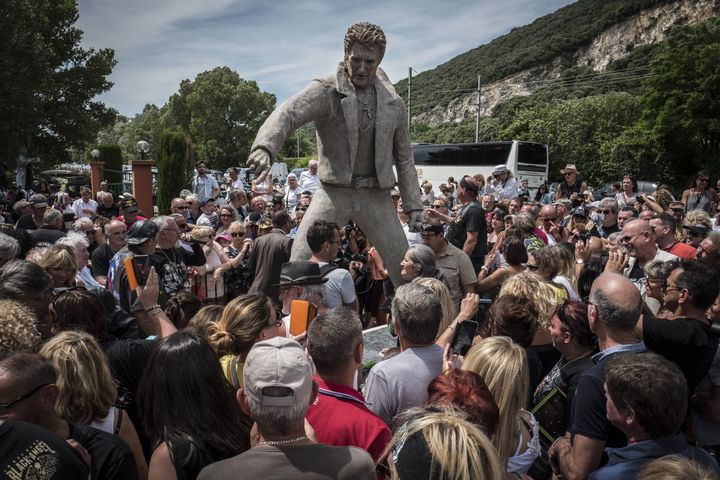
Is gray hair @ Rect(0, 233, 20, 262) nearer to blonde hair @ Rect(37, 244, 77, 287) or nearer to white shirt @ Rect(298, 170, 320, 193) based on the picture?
blonde hair @ Rect(37, 244, 77, 287)

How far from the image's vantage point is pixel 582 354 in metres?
3.03

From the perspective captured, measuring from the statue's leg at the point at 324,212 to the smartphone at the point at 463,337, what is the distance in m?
1.92

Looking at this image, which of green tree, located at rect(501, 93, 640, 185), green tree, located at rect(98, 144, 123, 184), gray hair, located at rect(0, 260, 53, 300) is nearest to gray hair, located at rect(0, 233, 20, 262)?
gray hair, located at rect(0, 260, 53, 300)

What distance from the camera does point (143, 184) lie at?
1439 cm

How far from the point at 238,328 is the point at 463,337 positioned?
125 centimetres

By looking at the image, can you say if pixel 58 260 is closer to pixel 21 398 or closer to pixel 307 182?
pixel 21 398

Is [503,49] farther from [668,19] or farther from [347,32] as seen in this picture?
[347,32]

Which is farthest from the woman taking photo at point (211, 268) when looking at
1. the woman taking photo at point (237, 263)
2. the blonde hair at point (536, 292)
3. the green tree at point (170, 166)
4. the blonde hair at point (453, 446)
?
the green tree at point (170, 166)

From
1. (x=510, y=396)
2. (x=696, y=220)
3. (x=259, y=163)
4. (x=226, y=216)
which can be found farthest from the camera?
(x=226, y=216)

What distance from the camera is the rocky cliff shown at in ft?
218

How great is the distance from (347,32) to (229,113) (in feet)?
165

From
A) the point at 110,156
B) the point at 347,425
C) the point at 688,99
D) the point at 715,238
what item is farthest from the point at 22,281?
the point at 110,156

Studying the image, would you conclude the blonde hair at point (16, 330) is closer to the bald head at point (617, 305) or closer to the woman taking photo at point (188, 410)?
the woman taking photo at point (188, 410)

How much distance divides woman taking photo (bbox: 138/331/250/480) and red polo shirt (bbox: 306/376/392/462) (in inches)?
11.9
